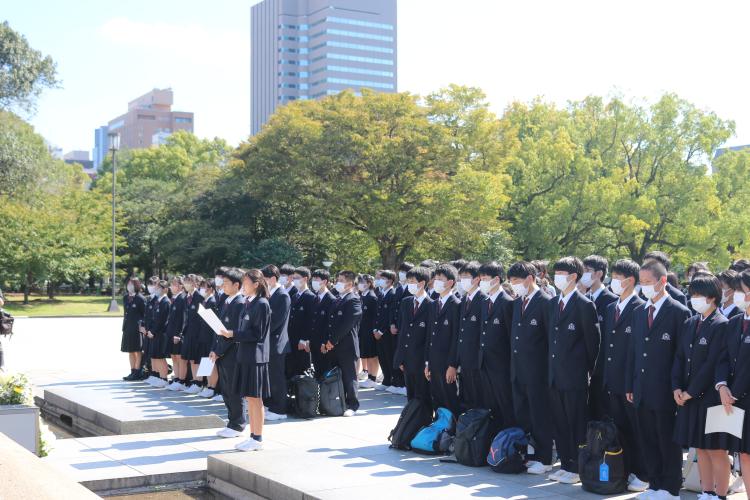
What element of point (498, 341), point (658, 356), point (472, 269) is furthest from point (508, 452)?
point (472, 269)

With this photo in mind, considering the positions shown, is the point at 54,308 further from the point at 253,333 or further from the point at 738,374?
the point at 738,374

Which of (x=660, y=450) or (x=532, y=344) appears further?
(x=532, y=344)

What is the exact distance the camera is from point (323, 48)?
147 m

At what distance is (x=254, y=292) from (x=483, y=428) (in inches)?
114

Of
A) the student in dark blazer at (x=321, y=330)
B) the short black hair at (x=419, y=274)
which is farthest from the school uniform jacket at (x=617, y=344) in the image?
the student in dark blazer at (x=321, y=330)

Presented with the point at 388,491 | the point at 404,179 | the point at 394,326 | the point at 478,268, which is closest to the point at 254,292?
the point at 478,268

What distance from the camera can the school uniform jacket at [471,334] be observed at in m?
8.79

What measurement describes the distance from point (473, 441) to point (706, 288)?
2612mm

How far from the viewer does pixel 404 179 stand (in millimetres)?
38969

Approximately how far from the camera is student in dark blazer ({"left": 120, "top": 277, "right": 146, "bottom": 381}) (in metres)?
14.8

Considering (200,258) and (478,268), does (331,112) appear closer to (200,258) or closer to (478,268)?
(200,258)

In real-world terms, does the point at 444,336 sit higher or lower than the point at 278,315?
lower

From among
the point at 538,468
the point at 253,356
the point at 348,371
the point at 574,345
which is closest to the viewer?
the point at 574,345

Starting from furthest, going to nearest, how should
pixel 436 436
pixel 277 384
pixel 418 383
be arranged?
pixel 277 384 → pixel 418 383 → pixel 436 436
